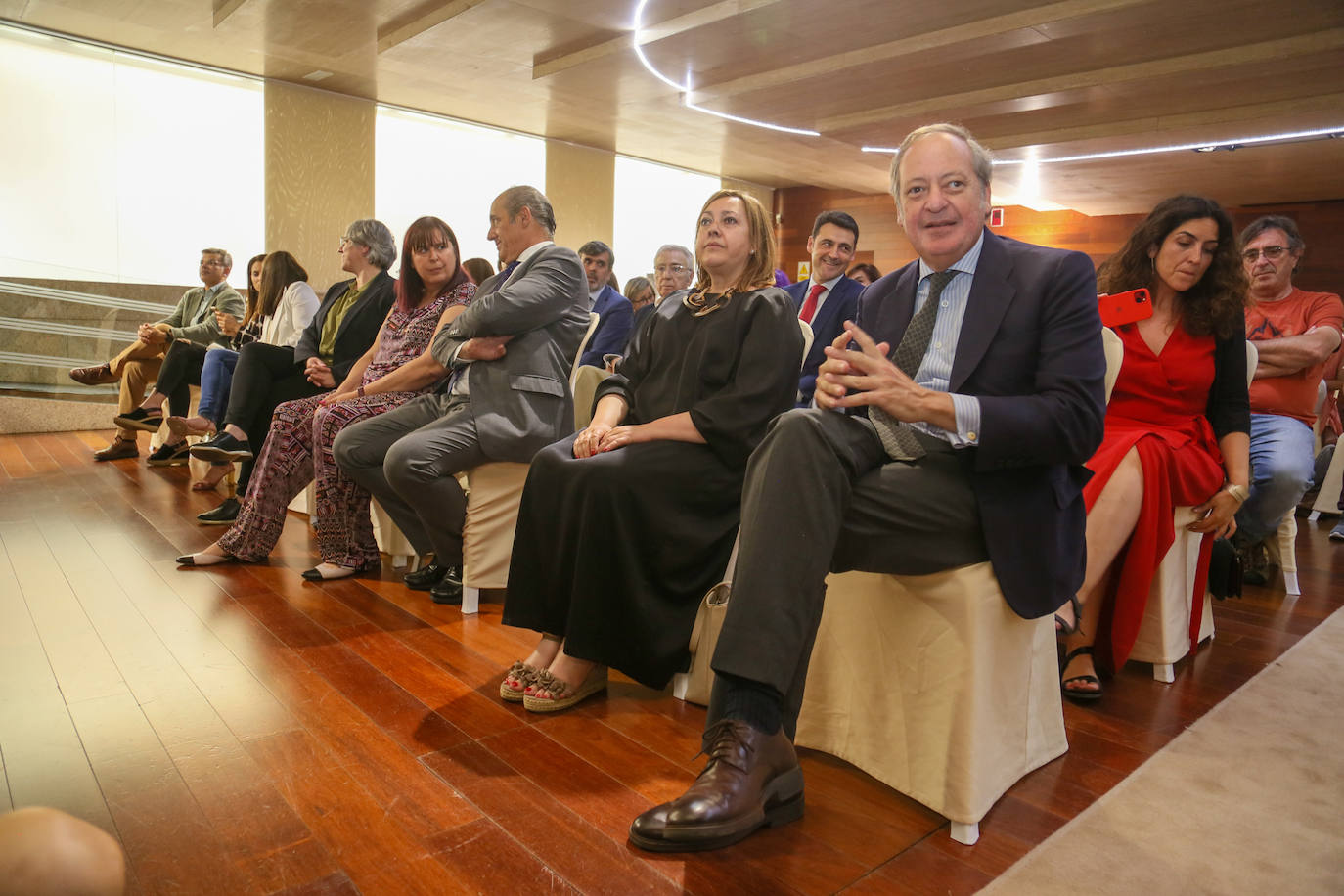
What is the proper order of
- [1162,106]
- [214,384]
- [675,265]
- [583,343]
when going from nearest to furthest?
[583,343]
[675,265]
[214,384]
[1162,106]

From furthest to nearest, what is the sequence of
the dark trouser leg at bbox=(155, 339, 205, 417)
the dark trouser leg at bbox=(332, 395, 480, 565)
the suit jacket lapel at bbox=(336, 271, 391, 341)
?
the dark trouser leg at bbox=(155, 339, 205, 417), the suit jacket lapel at bbox=(336, 271, 391, 341), the dark trouser leg at bbox=(332, 395, 480, 565)

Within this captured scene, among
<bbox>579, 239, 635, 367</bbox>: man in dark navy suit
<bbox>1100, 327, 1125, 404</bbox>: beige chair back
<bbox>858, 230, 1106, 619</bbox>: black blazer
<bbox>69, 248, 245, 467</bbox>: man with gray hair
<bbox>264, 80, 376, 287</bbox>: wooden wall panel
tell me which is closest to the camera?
<bbox>858, 230, 1106, 619</bbox>: black blazer

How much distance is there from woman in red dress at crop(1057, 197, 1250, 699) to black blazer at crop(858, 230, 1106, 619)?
0.71 m

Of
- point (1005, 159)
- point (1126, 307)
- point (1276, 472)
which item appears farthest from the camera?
point (1005, 159)

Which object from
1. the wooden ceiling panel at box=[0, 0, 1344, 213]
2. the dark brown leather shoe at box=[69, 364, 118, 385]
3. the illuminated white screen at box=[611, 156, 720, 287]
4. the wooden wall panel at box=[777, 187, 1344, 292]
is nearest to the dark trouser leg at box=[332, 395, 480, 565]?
the wooden ceiling panel at box=[0, 0, 1344, 213]

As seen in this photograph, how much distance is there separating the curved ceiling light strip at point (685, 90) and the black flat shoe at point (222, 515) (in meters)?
3.85

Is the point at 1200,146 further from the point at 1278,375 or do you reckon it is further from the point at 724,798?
the point at 724,798

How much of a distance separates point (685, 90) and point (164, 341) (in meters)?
4.52

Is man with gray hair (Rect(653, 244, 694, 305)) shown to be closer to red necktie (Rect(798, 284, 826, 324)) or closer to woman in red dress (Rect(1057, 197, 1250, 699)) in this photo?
red necktie (Rect(798, 284, 826, 324))

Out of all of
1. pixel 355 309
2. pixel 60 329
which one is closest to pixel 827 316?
pixel 355 309

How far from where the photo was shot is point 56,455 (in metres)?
5.65

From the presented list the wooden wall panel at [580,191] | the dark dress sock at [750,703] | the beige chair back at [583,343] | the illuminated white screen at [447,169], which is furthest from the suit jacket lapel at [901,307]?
the wooden wall panel at [580,191]

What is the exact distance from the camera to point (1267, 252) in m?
3.54

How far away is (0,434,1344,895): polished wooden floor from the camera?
4.71ft
